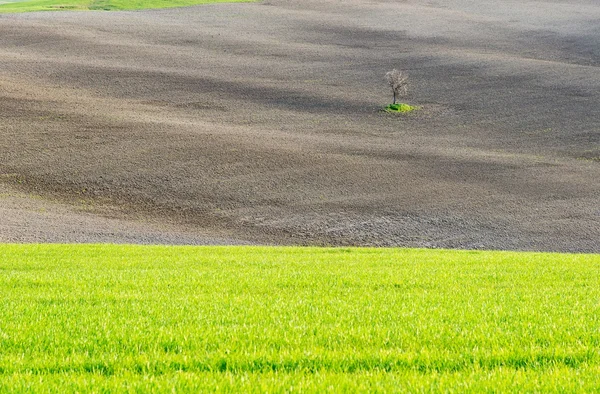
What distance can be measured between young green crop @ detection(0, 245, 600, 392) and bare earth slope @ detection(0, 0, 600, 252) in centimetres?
2323

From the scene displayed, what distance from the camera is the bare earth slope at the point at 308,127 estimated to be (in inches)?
1662

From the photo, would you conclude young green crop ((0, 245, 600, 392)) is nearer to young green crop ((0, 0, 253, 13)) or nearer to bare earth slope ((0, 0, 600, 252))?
bare earth slope ((0, 0, 600, 252))

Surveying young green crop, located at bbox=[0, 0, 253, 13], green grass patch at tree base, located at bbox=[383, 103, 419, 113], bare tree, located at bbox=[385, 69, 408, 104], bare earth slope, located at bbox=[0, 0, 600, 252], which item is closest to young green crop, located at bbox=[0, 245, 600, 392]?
bare earth slope, located at bbox=[0, 0, 600, 252]

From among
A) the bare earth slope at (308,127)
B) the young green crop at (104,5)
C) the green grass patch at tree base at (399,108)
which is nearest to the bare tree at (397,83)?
the green grass patch at tree base at (399,108)

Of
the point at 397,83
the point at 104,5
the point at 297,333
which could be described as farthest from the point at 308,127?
the point at 104,5

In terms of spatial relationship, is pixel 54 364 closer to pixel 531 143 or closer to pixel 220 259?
pixel 220 259

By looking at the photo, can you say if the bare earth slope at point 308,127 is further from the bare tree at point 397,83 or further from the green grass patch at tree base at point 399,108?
the bare tree at point 397,83

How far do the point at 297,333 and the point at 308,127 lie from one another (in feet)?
169

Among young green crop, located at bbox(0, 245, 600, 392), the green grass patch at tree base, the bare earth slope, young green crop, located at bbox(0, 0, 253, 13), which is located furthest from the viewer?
young green crop, located at bbox(0, 0, 253, 13)

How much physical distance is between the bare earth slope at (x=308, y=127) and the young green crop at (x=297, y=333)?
23231mm

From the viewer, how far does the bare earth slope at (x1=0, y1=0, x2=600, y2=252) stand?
4222 centimetres

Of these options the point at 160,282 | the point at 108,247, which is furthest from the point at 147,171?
the point at 160,282

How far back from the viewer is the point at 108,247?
28.2m

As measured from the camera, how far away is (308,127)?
60156 millimetres
